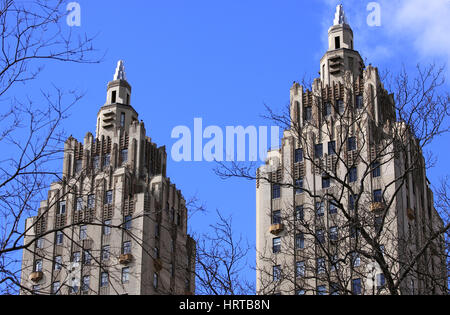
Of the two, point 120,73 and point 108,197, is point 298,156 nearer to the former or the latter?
point 108,197

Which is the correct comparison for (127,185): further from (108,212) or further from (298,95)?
(298,95)

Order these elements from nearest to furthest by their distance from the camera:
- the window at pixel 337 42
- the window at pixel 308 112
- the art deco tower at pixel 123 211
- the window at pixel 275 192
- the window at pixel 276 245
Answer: the window at pixel 276 245, the window at pixel 275 192, the window at pixel 308 112, the art deco tower at pixel 123 211, the window at pixel 337 42

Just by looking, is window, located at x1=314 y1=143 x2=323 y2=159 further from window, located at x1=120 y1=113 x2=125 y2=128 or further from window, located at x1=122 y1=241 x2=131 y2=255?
window, located at x1=120 y1=113 x2=125 y2=128

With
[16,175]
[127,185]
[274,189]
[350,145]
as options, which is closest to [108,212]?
[127,185]

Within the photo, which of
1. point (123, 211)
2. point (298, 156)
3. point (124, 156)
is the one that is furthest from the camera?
point (124, 156)

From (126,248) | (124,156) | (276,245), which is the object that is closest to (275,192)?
(276,245)

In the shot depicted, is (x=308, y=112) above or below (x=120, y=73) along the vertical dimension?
below

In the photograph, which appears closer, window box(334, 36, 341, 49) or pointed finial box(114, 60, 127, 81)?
window box(334, 36, 341, 49)

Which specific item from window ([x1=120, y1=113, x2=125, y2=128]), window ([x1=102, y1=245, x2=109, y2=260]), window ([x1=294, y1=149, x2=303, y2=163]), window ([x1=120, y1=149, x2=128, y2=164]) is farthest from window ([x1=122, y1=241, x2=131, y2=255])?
window ([x1=294, y1=149, x2=303, y2=163])

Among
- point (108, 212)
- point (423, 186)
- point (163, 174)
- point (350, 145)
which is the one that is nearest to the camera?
point (350, 145)

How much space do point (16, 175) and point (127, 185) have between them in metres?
63.2

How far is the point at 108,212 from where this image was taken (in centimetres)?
8131

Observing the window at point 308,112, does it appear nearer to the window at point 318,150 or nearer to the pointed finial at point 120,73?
the window at point 318,150

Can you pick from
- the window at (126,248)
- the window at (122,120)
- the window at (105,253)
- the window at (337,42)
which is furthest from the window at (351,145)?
the window at (122,120)
